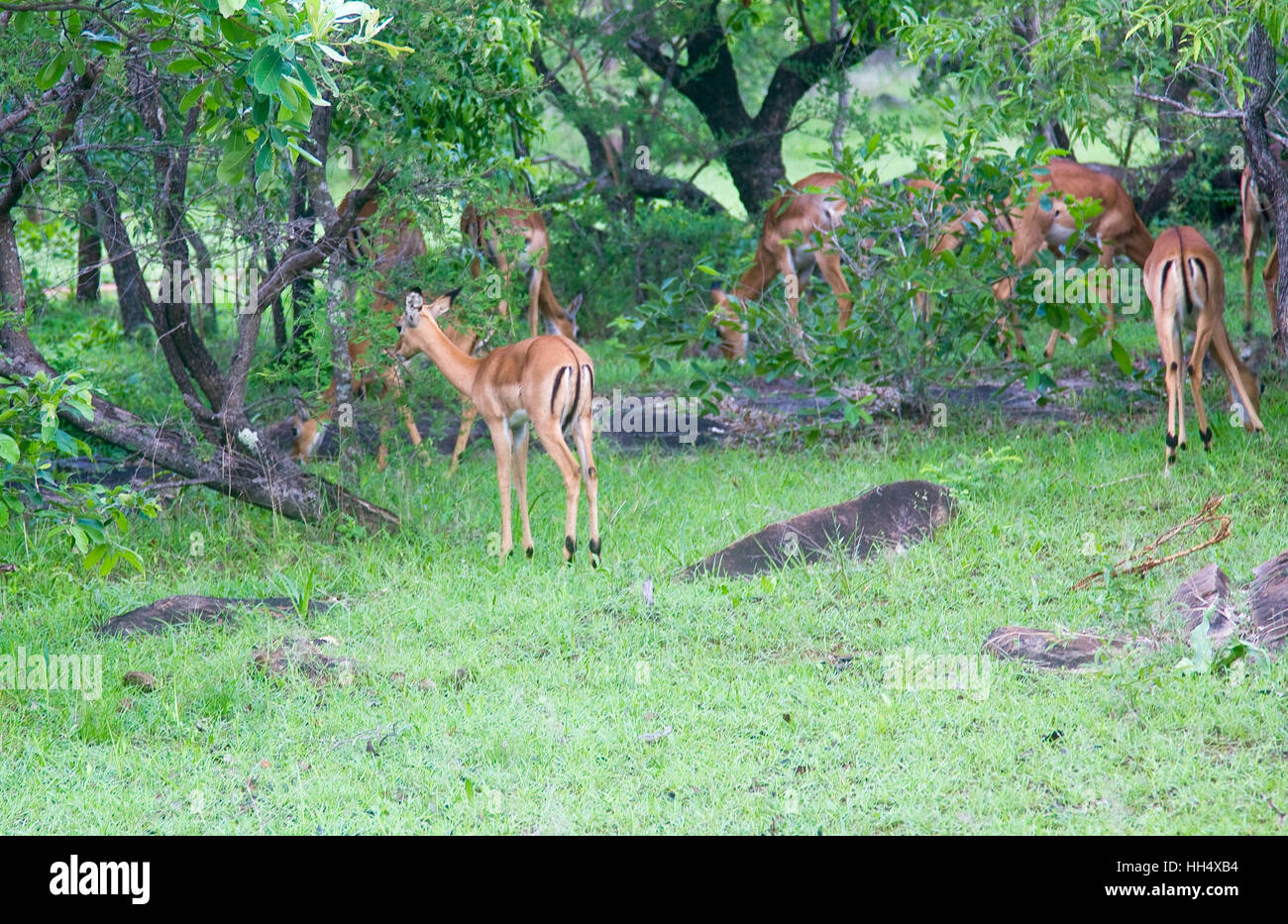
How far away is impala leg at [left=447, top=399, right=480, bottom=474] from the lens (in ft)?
27.1

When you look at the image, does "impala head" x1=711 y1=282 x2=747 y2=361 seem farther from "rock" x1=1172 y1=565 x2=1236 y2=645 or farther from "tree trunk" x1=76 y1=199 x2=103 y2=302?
"tree trunk" x1=76 y1=199 x2=103 y2=302

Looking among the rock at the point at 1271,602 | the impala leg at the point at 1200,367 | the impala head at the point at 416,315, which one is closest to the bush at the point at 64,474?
the impala head at the point at 416,315

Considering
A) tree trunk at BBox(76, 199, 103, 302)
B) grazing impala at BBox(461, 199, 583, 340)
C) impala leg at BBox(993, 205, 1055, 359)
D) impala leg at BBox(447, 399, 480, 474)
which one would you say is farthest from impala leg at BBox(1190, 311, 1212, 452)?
tree trunk at BBox(76, 199, 103, 302)

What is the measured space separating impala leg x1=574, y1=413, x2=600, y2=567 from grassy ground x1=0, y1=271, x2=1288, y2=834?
0.16m

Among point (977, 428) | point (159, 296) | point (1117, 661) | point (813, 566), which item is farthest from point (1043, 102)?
point (159, 296)

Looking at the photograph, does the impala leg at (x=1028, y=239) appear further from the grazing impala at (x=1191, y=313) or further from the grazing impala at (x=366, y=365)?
the grazing impala at (x=366, y=365)

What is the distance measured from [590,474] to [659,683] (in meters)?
1.89

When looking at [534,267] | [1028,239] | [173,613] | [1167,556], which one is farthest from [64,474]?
[1028,239]

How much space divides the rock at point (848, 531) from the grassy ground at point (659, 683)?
0.15 meters

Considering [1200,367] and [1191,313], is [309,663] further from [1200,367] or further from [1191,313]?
[1191,313]

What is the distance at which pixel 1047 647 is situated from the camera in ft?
16.8

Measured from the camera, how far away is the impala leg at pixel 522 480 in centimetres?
689

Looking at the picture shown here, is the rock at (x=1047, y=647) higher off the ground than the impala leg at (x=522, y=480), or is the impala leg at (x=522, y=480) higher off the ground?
the impala leg at (x=522, y=480)

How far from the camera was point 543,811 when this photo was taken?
4094 millimetres
